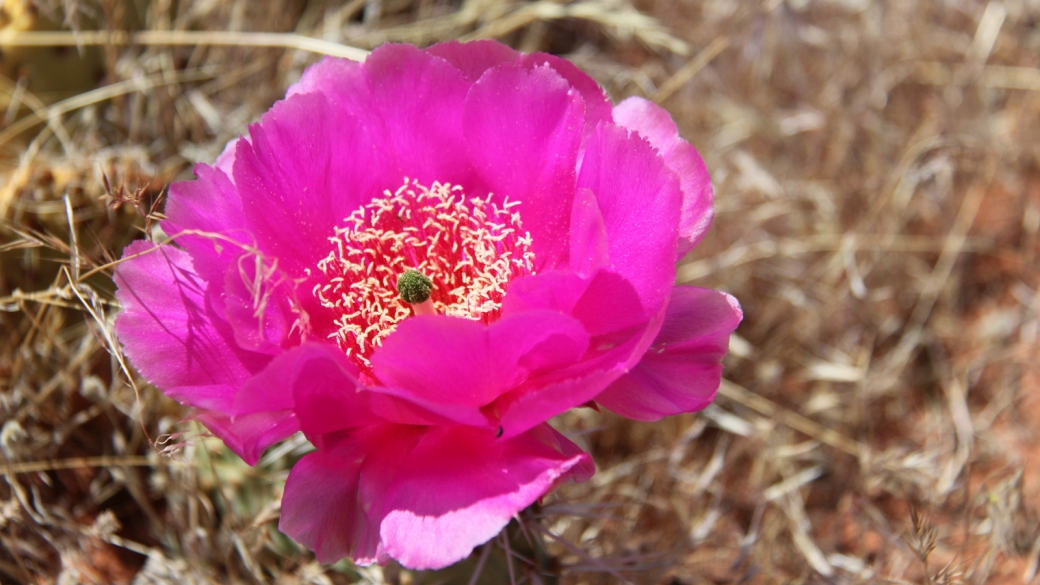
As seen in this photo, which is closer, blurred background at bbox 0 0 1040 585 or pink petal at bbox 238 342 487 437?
pink petal at bbox 238 342 487 437

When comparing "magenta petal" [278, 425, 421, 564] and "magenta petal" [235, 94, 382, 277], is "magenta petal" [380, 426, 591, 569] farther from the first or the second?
"magenta petal" [235, 94, 382, 277]

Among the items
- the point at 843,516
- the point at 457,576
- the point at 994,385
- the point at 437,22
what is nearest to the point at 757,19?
the point at 437,22

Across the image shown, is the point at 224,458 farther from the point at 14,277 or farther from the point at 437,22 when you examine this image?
the point at 437,22

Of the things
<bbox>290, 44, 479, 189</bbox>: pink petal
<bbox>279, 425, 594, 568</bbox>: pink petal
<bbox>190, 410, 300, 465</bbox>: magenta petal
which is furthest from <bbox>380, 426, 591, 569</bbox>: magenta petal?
<bbox>290, 44, 479, 189</bbox>: pink petal

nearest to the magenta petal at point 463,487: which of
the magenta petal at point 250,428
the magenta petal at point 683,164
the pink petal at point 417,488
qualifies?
the pink petal at point 417,488

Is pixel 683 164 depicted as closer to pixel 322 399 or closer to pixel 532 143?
pixel 532 143

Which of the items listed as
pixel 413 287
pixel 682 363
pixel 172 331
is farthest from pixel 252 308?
pixel 682 363

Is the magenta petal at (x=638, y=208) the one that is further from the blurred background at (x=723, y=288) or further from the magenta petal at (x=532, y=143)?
the blurred background at (x=723, y=288)
